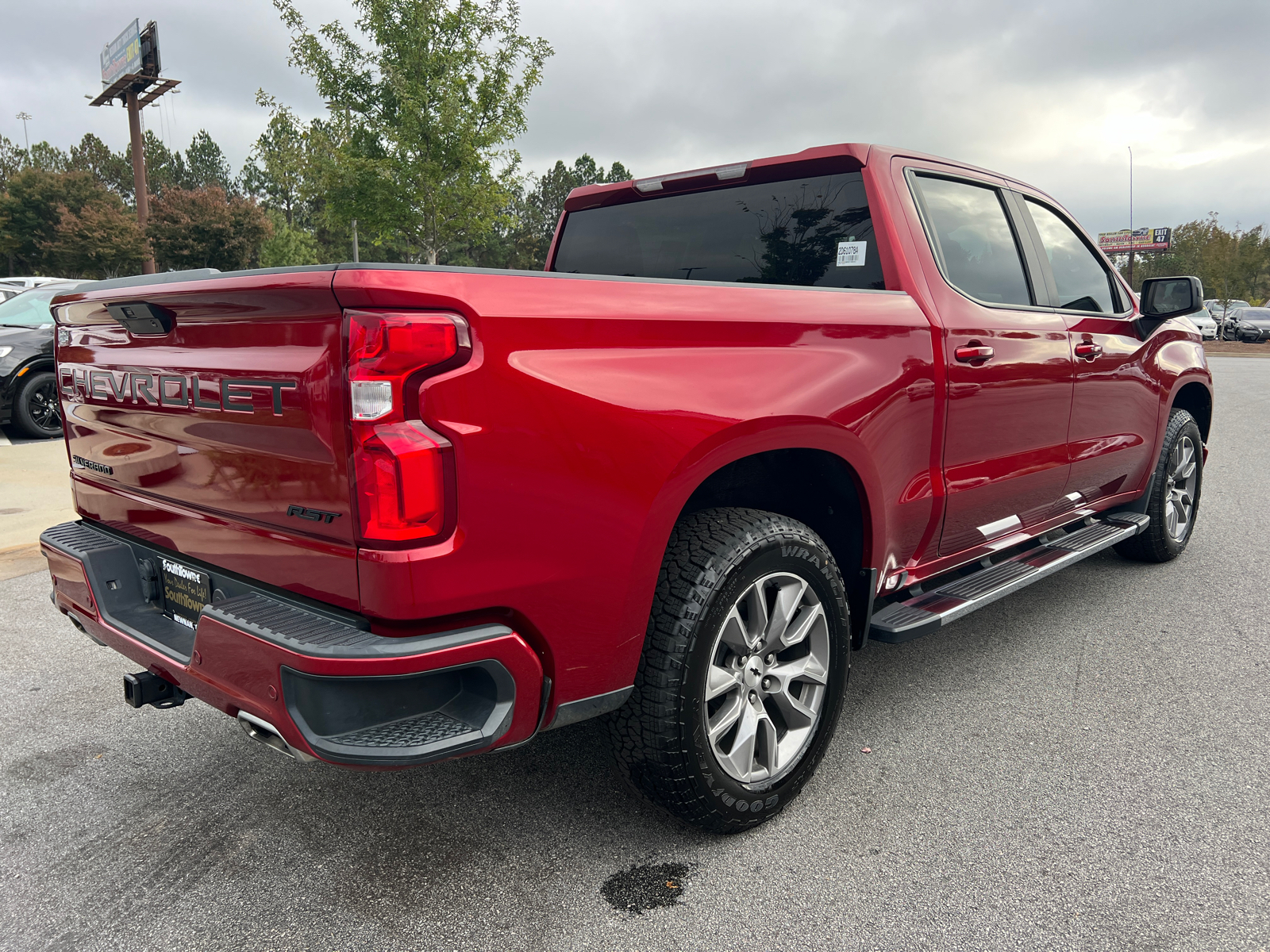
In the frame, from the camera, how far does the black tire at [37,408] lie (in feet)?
29.3

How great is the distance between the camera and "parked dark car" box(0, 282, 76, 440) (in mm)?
8906

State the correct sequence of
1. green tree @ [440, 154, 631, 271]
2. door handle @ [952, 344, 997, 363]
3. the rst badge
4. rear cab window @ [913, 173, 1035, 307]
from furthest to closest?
green tree @ [440, 154, 631, 271] < rear cab window @ [913, 173, 1035, 307] < door handle @ [952, 344, 997, 363] < the rst badge

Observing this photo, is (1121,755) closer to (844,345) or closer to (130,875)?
(844,345)

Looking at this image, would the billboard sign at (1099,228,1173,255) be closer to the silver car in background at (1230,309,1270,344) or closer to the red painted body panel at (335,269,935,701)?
the silver car in background at (1230,309,1270,344)

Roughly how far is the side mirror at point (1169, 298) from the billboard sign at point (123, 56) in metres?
37.4

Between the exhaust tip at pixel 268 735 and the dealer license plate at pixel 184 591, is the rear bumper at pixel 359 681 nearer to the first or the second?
the exhaust tip at pixel 268 735

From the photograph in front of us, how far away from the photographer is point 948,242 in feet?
10.3

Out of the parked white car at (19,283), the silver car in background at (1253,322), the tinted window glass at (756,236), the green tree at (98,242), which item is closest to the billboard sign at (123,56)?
the green tree at (98,242)

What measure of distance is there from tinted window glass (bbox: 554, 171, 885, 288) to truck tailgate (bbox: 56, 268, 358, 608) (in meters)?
1.56

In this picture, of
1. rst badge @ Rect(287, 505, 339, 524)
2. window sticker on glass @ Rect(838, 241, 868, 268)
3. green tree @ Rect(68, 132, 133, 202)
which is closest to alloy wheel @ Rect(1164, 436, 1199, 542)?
window sticker on glass @ Rect(838, 241, 868, 268)

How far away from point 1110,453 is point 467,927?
11.4 ft

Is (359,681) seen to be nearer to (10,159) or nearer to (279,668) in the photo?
(279,668)

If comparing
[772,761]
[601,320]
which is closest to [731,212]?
[601,320]

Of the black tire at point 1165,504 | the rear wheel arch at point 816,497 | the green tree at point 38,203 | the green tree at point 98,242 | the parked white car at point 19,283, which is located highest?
the green tree at point 38,203
